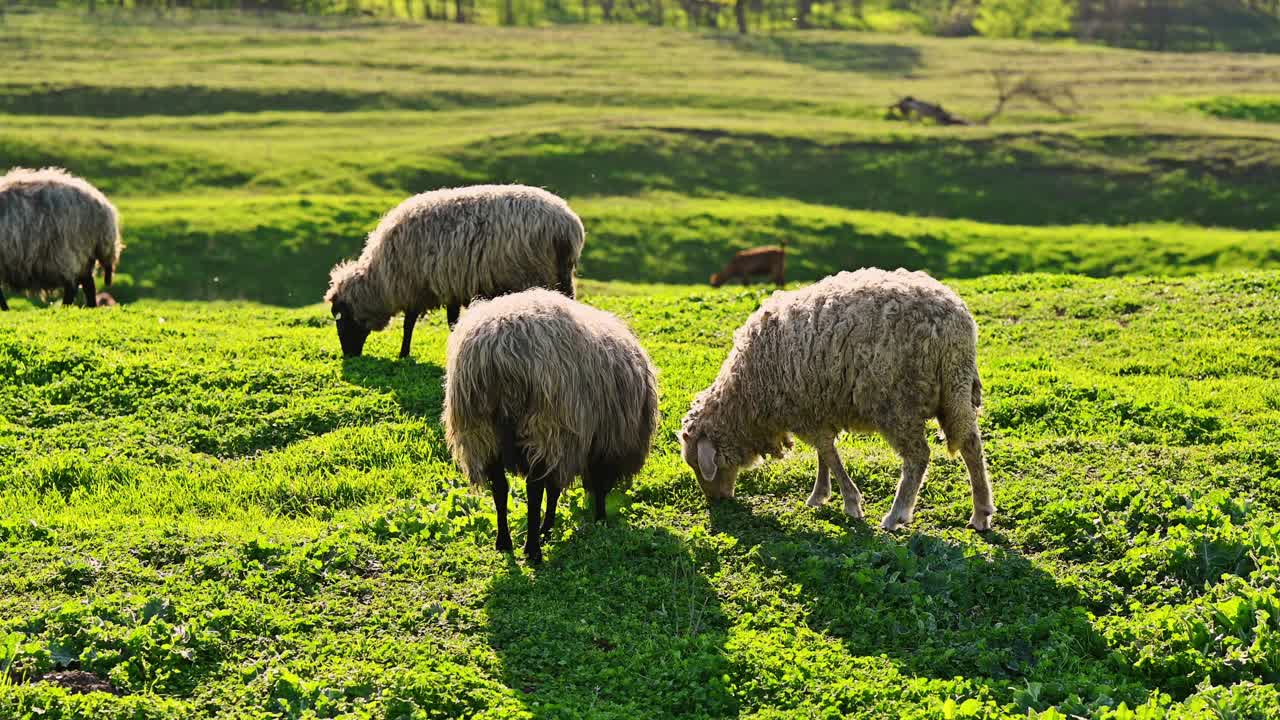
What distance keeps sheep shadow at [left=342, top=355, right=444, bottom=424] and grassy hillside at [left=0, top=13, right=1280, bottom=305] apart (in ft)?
40.6

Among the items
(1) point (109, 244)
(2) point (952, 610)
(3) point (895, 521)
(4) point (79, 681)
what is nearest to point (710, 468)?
(3) point (895, 521)

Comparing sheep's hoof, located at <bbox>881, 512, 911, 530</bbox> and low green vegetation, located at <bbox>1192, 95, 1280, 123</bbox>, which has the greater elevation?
low green vegetation, located at <bbox>1192, 95, 1280, 123</bbox>

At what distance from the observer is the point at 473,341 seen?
10.4m

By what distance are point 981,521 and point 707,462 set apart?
256 cm

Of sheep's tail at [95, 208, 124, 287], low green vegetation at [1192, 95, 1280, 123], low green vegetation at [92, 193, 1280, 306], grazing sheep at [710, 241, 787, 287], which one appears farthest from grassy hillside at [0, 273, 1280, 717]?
low green vegetation at [1192, 95, 1280, 123]

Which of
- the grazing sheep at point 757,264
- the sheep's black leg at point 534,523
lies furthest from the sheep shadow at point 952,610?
the grazing sheep at point 757,264

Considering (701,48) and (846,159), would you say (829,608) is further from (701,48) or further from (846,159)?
(701,48)

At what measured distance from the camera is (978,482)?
10969 millimetres

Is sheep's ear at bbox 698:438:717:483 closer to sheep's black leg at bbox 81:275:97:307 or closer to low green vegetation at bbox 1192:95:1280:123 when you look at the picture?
sheep's black leg at bbox 81:275:97:307

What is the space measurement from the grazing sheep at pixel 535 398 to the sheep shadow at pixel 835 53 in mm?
63674

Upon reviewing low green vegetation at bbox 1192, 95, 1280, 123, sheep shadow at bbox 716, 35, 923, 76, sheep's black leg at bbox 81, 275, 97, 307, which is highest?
sheep shadow at bbox 716, 35, 923, 76

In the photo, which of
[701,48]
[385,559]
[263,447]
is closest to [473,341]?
[385,559]

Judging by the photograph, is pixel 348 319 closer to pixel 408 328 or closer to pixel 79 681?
pixel 408 328

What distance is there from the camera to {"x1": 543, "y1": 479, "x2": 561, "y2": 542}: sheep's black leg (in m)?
10.8
